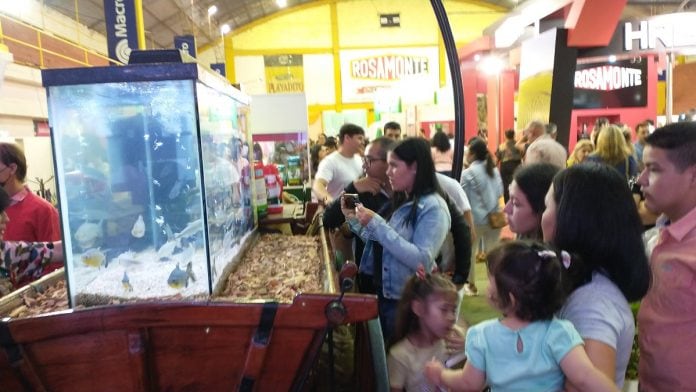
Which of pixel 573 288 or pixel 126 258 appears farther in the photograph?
pixel 126 258

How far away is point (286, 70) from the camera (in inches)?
754

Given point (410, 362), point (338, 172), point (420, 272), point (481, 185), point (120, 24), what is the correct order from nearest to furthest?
point (410, 362) → point (420, 272) → point (338, 172) → point (481, 185) → point (120, 24)

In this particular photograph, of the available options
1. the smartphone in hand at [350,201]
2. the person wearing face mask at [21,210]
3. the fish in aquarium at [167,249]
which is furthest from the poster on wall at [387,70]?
the fish in aquarium at [167,249]

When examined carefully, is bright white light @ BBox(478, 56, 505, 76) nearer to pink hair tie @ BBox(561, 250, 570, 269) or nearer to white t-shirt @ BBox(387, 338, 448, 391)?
white t-shirt @ BBox(387, 338, 448, 391)

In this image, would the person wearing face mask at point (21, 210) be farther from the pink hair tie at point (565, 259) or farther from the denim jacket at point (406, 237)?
the pink hair tie at point (565, 259)

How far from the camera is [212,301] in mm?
1350

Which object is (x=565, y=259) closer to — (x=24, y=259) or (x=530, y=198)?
(x=530, y=198)

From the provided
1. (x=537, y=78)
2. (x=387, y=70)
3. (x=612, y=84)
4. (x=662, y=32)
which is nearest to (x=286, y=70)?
(x=387, y=70)

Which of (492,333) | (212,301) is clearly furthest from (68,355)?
(492,333)

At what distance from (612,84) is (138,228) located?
1058cm

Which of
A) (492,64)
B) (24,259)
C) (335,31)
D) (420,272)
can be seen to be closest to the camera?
(420,272)

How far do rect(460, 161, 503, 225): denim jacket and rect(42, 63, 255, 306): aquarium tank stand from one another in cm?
354

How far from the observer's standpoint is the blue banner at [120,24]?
6.16 metres

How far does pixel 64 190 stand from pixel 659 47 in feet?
28.2
